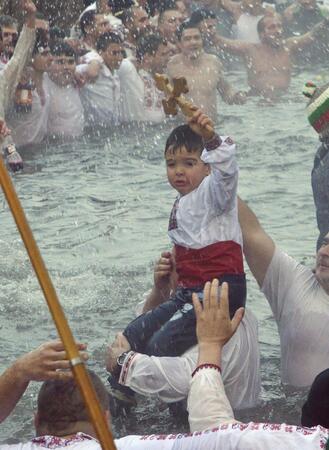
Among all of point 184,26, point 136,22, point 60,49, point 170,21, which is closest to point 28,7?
point 60,49

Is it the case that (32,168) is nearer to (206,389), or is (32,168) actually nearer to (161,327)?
(161,327)

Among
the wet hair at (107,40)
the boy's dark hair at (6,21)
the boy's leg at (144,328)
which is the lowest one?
the boy's leg at (144,328)

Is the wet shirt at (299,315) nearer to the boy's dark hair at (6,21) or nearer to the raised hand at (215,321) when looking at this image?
the raised hand at (215,321)

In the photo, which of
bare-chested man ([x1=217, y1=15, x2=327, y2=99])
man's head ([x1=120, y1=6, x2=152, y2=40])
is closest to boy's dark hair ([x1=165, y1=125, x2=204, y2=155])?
man's head ([x1=120, y1=6, x2=152, y2=40])

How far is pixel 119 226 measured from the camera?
9.74 m

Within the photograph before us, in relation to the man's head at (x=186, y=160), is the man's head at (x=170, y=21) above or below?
above

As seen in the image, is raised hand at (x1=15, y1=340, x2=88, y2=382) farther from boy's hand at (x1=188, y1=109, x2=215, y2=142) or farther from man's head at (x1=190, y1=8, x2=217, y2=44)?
man's head at (x1=190, y1=8, x2=217, y2=44)

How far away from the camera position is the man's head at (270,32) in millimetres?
15055

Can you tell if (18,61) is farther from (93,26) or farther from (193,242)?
(193,242)

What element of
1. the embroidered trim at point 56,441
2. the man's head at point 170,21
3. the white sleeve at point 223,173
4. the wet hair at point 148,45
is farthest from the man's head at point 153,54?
the embroidered trim at point 56,441

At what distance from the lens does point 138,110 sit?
1302 cm

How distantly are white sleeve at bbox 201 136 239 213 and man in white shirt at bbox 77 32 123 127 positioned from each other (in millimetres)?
7385

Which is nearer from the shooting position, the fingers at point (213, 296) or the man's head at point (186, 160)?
the fingers at point (213, 296)

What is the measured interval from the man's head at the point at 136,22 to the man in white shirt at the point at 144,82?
0.63 meters
